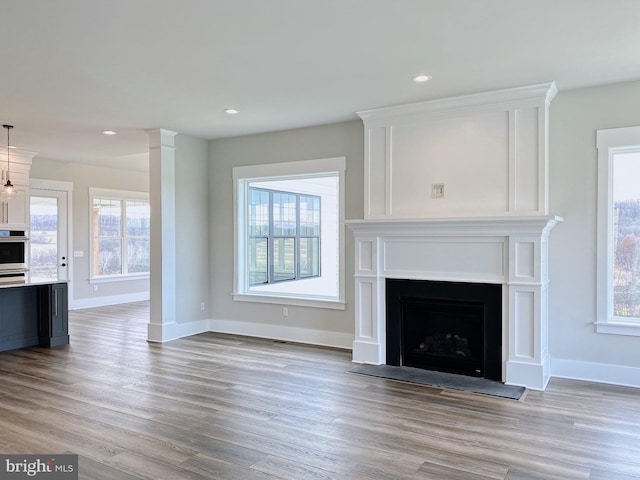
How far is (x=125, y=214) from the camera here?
10.2 m

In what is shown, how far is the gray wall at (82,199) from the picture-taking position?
347 inches

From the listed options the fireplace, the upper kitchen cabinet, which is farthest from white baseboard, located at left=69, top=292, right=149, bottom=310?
the fireplace

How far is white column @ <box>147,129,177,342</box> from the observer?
635 cm

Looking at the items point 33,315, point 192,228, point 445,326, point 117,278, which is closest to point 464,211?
point 445,326

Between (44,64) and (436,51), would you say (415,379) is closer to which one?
(436,51)

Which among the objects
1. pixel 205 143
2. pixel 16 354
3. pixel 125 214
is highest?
pixel 205 143

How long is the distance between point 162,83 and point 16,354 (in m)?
→ 3.76

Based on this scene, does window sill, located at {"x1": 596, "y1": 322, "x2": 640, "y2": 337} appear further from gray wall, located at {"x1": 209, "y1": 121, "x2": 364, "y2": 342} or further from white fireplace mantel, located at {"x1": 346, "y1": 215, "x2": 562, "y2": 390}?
gray wall, located at {"x1": 209, "y1": 121, "x2": 364, "y2": 342}

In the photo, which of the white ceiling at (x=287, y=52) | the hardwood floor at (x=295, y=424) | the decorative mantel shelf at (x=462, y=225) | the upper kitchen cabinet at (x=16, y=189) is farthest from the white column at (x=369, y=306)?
the upper kitchen cabinet at (x=16, y=189)

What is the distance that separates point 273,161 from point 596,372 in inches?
172

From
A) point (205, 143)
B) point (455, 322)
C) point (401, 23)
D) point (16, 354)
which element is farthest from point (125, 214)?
point (401, 23)

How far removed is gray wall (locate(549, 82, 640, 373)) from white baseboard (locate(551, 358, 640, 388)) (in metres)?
0.04

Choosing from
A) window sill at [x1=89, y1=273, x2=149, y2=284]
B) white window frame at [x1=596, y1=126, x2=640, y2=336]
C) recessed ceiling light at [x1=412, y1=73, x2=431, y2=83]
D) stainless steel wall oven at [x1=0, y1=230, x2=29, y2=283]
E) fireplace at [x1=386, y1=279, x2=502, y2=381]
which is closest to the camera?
recessed ceiling light at [x1=412, y1=73, x2=431, y2=83]

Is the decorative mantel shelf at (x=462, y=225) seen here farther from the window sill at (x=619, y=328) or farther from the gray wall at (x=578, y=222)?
the window sill at (x=619, y=328)
